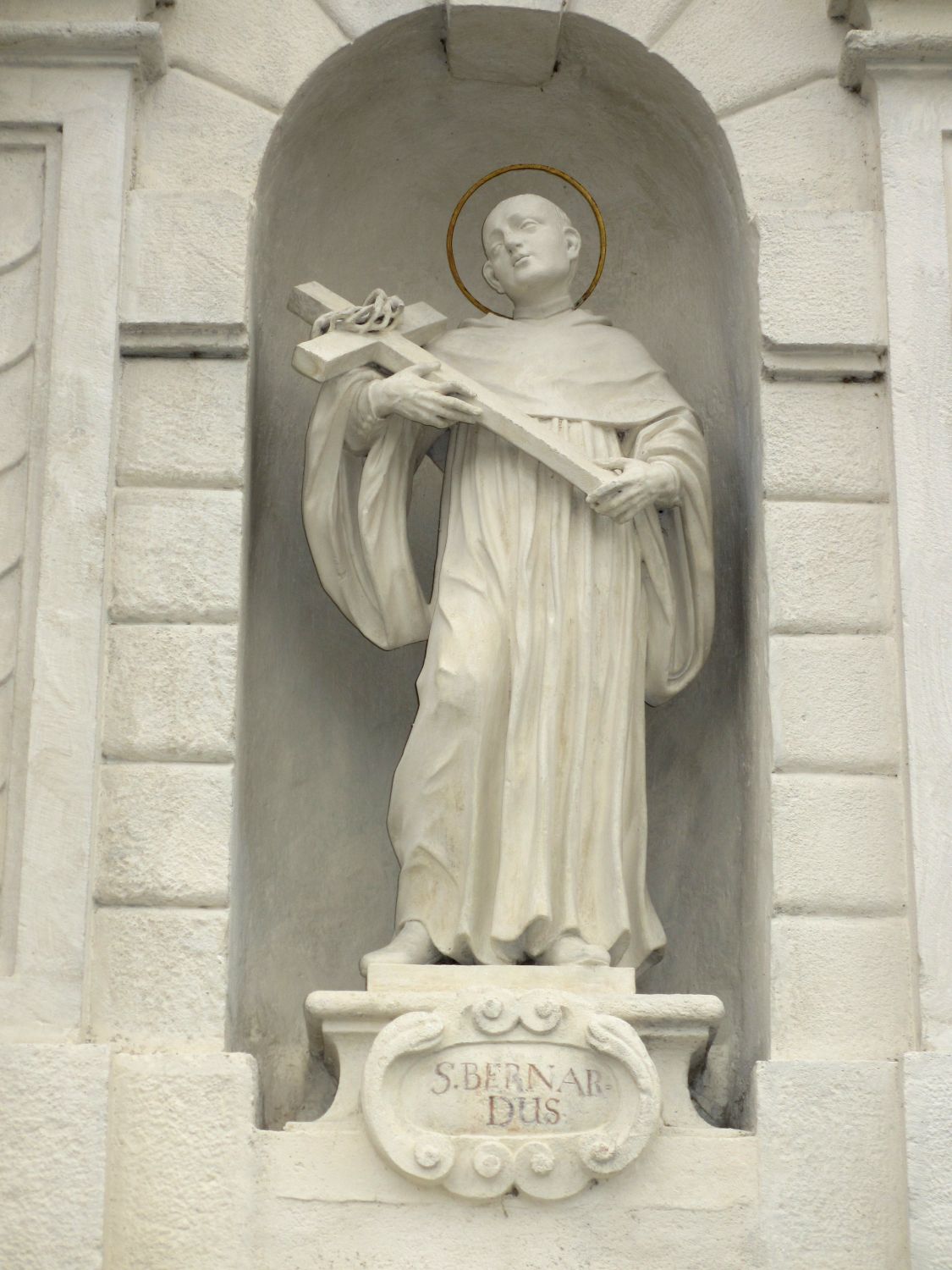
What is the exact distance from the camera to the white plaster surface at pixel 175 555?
5152mm

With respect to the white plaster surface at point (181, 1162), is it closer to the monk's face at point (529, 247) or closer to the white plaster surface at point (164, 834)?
the white plaster surface at point (164, 834)

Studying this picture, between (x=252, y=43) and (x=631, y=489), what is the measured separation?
1.52 meters

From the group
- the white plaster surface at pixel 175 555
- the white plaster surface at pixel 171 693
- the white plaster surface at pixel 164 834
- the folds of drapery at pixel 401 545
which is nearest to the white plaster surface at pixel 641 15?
the folds of drapery at pixel 401 545

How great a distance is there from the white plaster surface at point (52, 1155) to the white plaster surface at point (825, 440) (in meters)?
2.07

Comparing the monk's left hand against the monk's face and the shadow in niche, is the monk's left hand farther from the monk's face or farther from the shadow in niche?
the monk's face

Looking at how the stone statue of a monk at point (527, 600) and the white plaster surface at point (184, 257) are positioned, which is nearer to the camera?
the stone statue of a monk at point (527, 600)

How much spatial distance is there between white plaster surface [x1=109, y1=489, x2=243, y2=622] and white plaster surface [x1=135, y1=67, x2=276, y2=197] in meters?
0.83

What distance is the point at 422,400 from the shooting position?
536cm

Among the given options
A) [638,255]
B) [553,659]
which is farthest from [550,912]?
[638,255]

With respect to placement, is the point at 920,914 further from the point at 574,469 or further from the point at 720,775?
the point at 574,469

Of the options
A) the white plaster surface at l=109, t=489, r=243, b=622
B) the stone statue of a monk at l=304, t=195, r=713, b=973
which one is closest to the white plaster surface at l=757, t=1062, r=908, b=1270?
the stone statue of a monk at l=304, t=195, r=713, b=973

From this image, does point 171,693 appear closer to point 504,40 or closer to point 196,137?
point 196,137

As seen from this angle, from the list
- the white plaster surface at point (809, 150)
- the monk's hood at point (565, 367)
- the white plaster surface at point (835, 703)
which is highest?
the white plaster surface at point (809, 150)

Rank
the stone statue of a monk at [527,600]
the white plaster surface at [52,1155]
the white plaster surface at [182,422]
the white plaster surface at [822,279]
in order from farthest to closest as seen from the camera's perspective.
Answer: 1. the white plaster surface at [822,279]
2. the white plaster surface at [182,422]
3. the stone statue of a monk at [527,600]
4. the white plaster surface at [52,1155]
